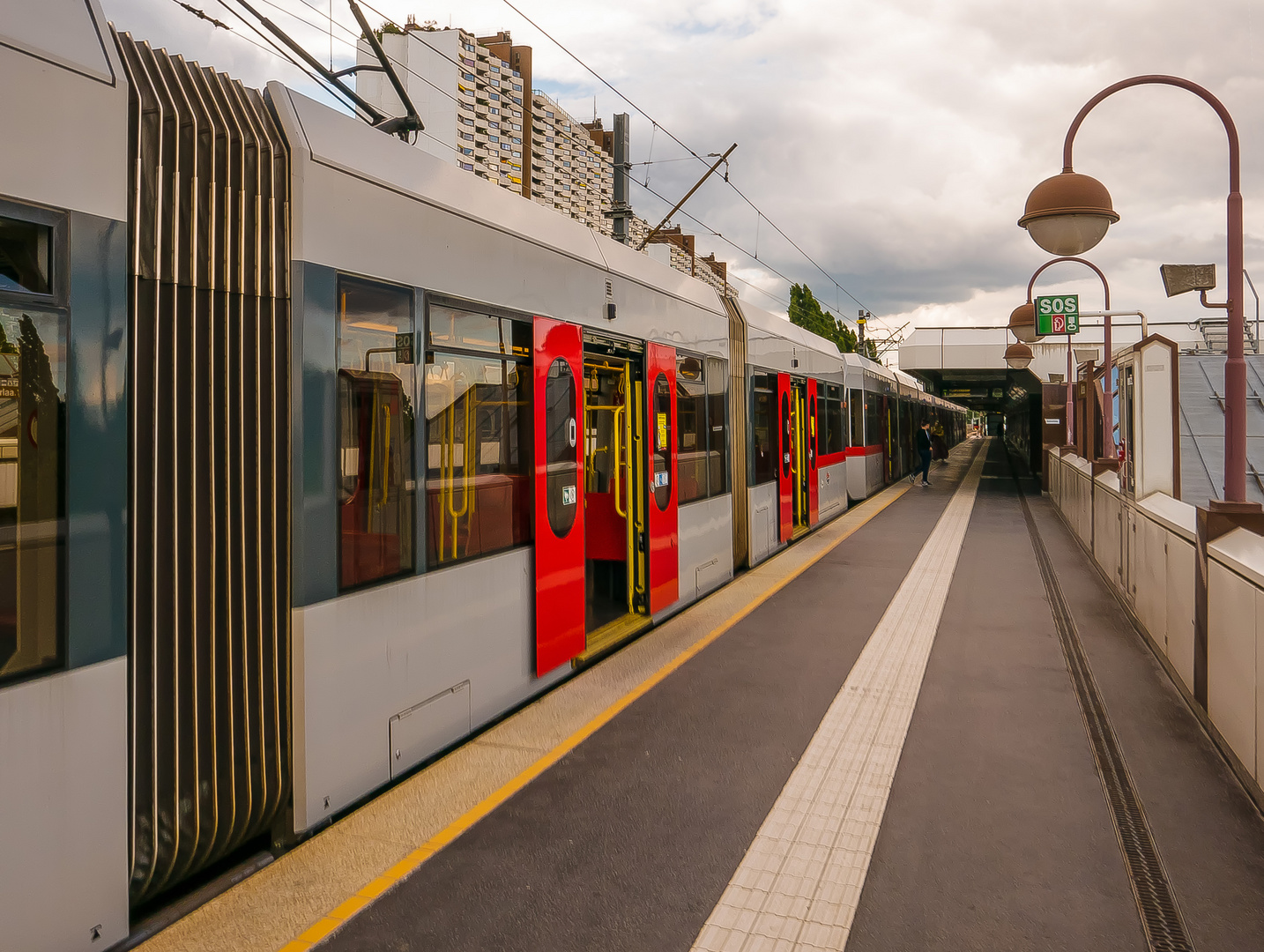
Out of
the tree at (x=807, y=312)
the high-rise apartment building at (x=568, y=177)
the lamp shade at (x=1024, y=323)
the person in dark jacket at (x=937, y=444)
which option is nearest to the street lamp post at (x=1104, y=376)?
the lamp shade at (x=1024, y=323)

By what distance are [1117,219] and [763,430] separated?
5.44 meters

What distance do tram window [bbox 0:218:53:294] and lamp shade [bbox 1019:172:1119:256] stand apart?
242 inches

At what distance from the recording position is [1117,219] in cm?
631

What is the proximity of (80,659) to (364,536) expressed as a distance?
134cm

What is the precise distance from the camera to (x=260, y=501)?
11.5 ft

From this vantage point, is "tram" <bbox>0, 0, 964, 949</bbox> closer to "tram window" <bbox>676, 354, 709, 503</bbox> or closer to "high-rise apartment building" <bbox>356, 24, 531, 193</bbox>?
"tram window" <bbox>676, 354, 709, 503</bbox>

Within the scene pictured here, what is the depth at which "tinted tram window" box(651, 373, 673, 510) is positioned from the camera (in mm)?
7605

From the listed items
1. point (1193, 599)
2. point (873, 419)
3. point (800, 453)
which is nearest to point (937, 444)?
point (873, 419)

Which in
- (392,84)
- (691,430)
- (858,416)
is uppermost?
(392,84)

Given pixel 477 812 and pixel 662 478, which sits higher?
pixel 662 478

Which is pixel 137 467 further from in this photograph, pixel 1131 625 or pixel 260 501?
pixel 1131 625

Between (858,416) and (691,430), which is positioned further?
(858,416)

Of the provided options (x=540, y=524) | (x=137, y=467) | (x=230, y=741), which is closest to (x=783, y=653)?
(x=540, y=524)

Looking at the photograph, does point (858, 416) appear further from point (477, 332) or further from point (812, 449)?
point (477, 332)
